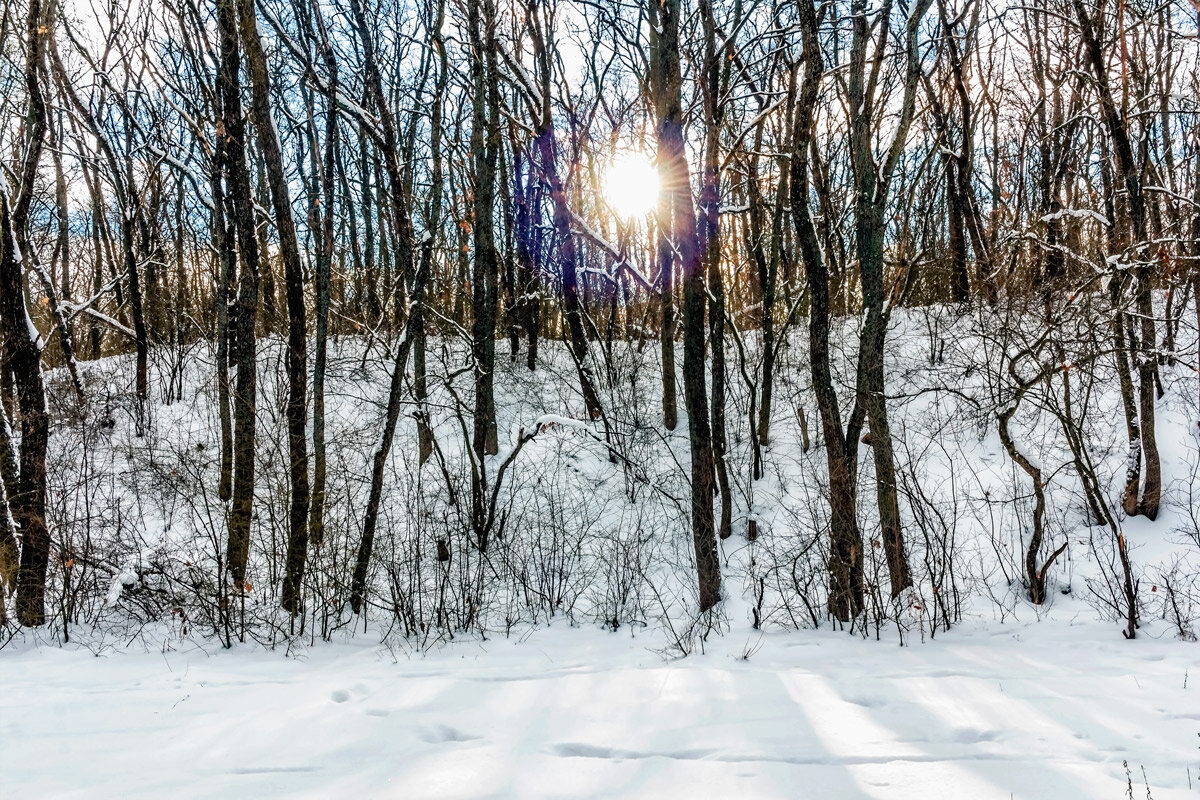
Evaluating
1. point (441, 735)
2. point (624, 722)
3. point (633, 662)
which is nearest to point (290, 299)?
point (441, 735)

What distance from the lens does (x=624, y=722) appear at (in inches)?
168

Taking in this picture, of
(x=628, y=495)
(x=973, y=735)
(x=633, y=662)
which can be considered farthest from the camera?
(x=628, y=495)

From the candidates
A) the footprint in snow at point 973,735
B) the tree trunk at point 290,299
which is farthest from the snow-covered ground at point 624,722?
the tree trunk at point 290,299

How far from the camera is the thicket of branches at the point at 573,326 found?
6648 millimetres

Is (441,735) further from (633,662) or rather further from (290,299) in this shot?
(290,299)

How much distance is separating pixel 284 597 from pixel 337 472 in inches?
92.0

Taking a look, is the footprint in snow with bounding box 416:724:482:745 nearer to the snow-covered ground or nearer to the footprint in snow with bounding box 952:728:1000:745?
the snow-covered ground

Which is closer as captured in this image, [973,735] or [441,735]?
[973,735]

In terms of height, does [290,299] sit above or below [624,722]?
above

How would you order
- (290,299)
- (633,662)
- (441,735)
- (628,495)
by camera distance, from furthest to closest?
(628,495)
(290,299)
(633,662)
(441,735)

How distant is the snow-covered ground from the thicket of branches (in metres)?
0.86

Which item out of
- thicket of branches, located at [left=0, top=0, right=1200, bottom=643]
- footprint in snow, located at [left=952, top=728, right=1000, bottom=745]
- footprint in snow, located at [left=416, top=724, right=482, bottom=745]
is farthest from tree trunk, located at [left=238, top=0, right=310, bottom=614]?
footprint in snow, located at [left=952, top=728, right=1000, bottom=745]

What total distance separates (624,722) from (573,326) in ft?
28.7

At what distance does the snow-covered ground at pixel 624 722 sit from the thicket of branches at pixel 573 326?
863 mm
